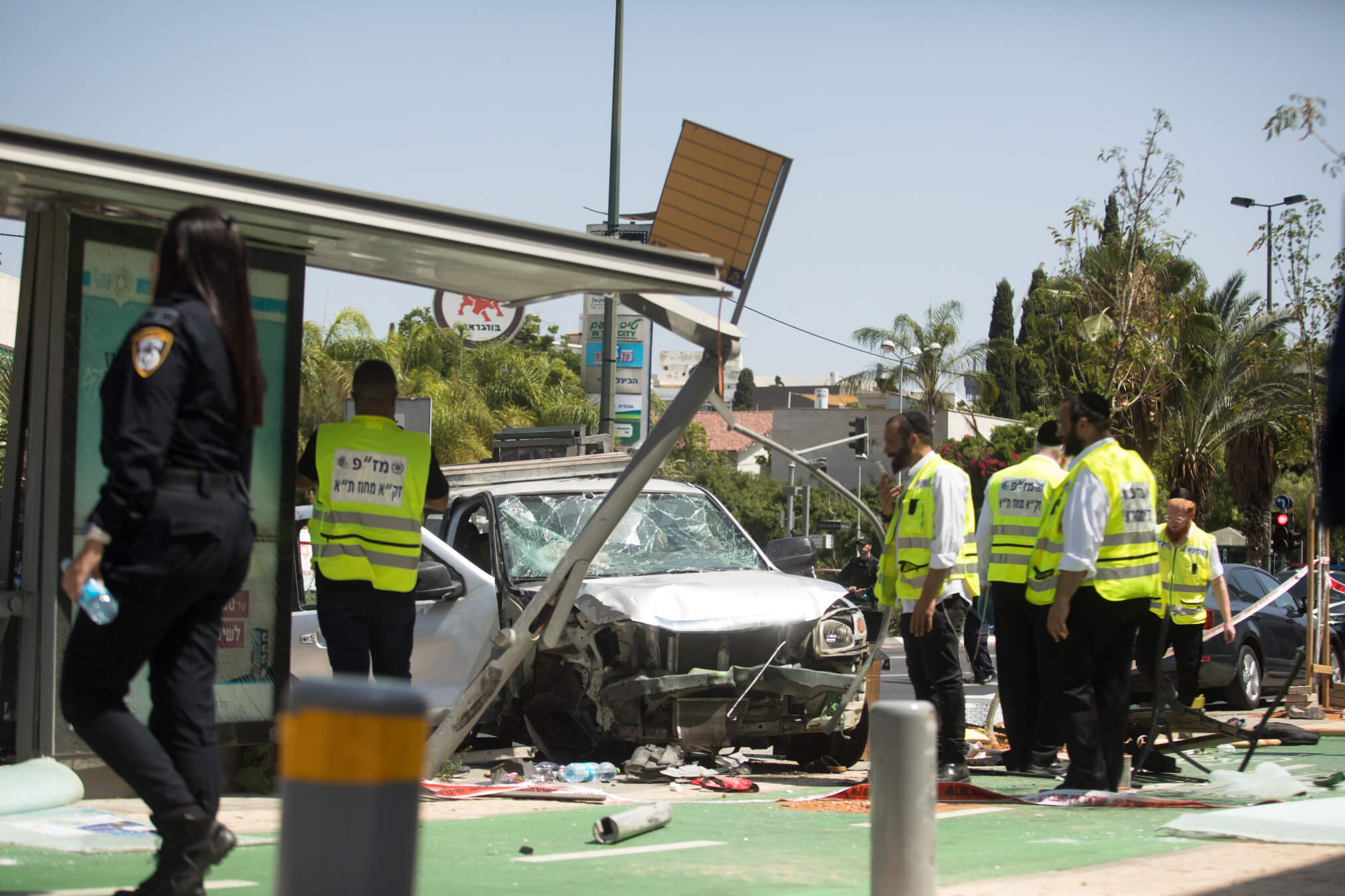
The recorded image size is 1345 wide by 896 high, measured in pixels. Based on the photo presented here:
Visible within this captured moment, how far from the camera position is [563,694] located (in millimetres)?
8328

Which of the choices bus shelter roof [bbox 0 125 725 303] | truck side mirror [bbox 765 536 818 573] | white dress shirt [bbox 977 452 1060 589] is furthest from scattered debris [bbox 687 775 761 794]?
bus shelter roof [bbox 0 125 725 303]

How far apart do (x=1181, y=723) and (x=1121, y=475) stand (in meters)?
2.56

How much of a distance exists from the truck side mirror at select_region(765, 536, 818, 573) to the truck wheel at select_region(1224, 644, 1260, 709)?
6.54 metres

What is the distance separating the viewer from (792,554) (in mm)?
9242

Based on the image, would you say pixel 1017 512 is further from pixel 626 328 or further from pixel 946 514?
pixel 626 328

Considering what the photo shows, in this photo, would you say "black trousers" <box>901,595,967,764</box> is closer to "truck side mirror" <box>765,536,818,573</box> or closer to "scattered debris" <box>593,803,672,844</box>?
"truck side mirror" <box>765,536,818,573</box>

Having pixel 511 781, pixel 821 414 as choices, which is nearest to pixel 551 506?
pixel 511 781

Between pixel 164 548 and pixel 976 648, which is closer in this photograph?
pixel 164 548

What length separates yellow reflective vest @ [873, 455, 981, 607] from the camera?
755cm

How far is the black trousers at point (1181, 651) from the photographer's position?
1056 cm

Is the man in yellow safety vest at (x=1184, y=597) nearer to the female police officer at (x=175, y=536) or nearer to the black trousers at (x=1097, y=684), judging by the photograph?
the black trousers at (x=1097, y=684)

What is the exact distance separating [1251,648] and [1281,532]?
17748mm

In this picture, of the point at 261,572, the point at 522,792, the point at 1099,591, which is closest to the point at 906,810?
the point at 522,792

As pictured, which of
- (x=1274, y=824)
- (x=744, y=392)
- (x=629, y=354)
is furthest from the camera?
(x=744, y=392)
